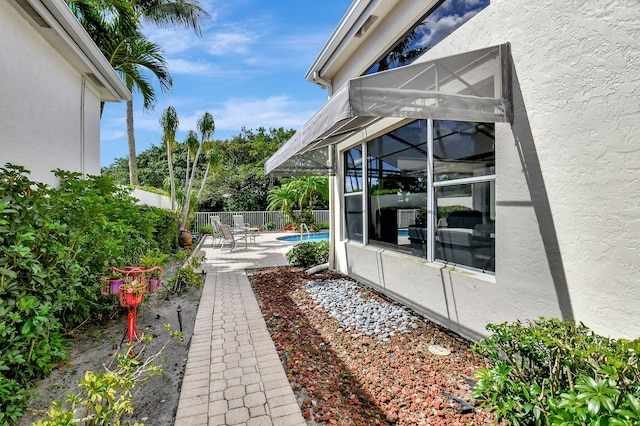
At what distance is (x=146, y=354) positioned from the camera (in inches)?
173

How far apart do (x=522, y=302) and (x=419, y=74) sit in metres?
3.07

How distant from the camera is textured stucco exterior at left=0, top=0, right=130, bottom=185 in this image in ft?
16.3

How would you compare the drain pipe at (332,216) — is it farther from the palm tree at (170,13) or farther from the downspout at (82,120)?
the palm tree at (170,13)

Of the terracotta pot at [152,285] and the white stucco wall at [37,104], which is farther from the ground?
the white stucco wall at [37,104]

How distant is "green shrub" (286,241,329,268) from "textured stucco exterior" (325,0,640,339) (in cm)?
657

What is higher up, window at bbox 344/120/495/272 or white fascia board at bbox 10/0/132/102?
white fascia board at bbox 10/0/132/102

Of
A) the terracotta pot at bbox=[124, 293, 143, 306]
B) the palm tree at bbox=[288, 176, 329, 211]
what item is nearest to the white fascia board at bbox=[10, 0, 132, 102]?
the terracotta pot at bbox=[124, 293, 143, 306]

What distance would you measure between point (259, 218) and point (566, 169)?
Result: 1009 inches

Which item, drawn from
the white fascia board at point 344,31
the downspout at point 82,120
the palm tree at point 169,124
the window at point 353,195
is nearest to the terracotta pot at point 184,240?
the palm tree at point 169,124

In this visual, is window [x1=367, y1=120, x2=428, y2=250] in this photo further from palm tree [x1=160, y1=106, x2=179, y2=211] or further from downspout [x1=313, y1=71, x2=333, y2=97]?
palm tree [x1=160, y1=106, x2=179, y2=211]

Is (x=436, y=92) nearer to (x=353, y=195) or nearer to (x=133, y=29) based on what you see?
(x=353, y=195)

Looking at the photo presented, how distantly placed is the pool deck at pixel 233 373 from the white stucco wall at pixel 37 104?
4268 mm

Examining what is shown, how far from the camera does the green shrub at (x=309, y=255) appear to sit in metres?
10.7

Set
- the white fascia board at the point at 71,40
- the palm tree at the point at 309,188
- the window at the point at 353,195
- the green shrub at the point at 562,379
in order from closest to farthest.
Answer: the green shrub at the point at 562,379 → the white fascia board at the point at 71,40 → the window at the point at 353,195 → the palm tree at the point at 309,188
